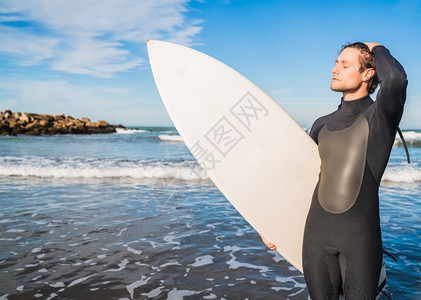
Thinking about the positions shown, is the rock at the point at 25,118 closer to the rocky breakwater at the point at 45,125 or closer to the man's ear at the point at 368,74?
the rocky breakwater at the point at 45,125

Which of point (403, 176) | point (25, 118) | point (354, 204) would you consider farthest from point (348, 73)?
point (25, 118)

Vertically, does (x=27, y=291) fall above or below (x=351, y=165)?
below

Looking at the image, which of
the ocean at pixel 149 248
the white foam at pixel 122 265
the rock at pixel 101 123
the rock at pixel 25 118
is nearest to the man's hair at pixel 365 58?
the ocean at pixel 149 248

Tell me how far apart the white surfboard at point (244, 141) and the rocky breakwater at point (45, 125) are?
3424 cm

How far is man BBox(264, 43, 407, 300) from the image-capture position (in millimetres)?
1427

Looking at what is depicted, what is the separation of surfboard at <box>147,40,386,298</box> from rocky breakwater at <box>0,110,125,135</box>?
34.2m

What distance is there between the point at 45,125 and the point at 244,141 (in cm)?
3728

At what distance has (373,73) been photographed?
61.9 inches

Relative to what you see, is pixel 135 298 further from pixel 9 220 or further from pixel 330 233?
pixel 9 220

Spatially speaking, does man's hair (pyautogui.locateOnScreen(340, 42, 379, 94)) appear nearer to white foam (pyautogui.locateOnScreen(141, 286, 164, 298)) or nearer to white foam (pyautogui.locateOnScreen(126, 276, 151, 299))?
white foam (pyautogui.locateOnScreen(141, 286, 164, 298))

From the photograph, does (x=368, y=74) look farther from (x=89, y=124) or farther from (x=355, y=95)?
(x=89, y=124)

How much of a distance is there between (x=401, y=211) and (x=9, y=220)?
19.7 feet

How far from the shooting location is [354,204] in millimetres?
1478

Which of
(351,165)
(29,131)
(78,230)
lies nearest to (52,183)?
(78,230)
